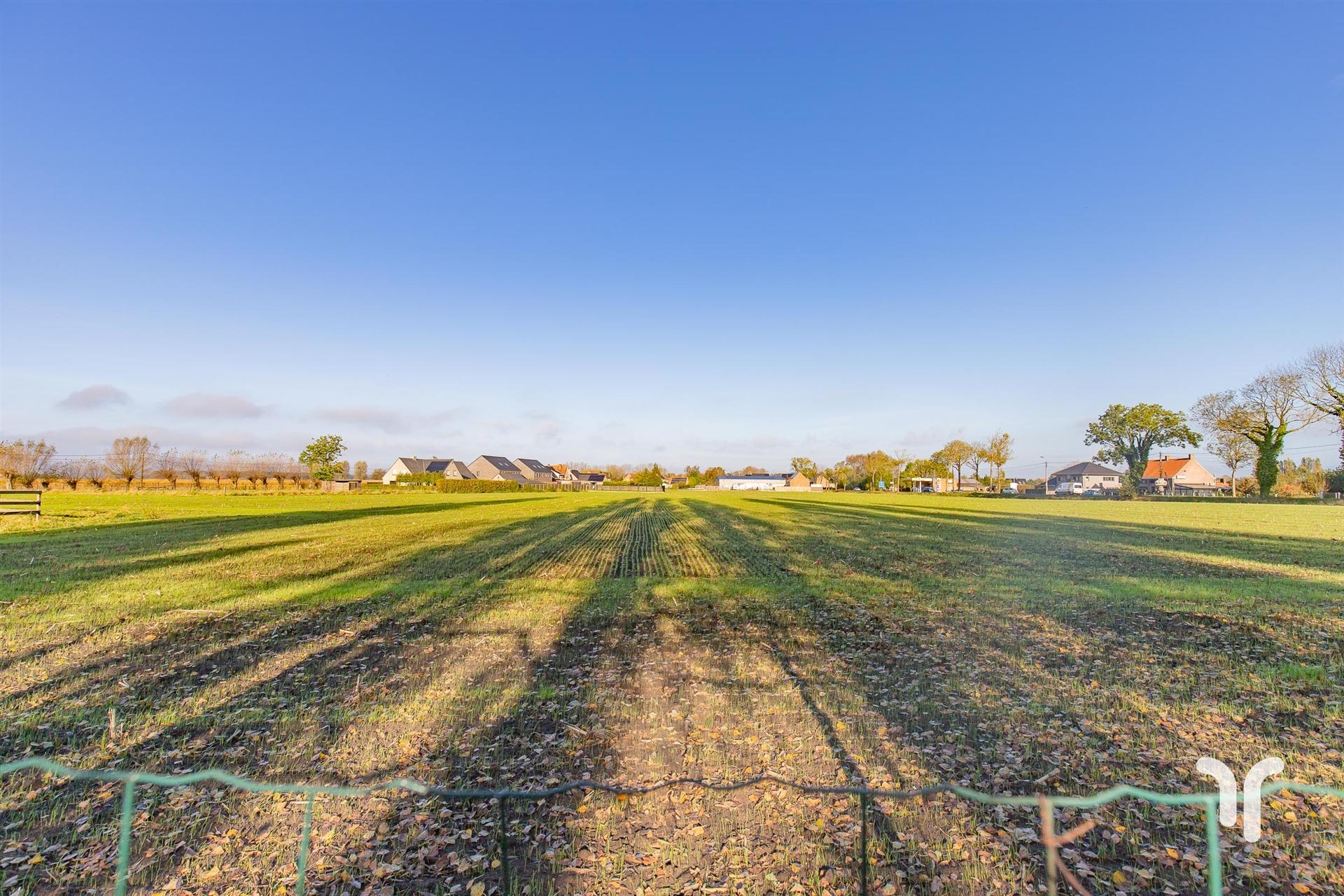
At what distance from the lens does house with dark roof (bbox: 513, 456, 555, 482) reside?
121562mm

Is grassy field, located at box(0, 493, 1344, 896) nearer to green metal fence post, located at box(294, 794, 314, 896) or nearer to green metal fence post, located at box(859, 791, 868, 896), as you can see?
green metal fence post, located at box(294, 794, 314, 896)

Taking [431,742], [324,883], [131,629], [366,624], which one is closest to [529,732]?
[431,742]

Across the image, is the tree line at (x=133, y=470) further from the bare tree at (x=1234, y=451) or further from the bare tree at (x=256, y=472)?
the bare tree at (x=1234, y=451)

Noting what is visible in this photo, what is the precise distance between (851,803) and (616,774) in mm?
1829

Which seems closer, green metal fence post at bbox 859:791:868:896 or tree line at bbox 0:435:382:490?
green metal fence post at bbox 859:791:868:896

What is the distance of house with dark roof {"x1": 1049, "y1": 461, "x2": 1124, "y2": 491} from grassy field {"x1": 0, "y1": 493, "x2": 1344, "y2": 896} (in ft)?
352

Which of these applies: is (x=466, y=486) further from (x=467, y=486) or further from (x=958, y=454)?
(x=958, y=454)

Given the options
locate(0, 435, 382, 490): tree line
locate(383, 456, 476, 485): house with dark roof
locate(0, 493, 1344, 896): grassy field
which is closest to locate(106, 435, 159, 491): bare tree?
locate(0, 435, 382, 490): tree line

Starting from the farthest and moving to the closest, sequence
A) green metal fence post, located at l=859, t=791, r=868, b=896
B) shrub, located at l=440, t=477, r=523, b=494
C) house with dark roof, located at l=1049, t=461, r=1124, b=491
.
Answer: house with dark roof, located at l=1049, t=461, r=1124, b=491 < shrub, located at l=440, t=477, r=523, b=494 < green metal fence post, located at l=859, t=791, r=868, b=896

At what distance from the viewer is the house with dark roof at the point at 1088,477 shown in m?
103

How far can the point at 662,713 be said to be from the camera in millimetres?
6070

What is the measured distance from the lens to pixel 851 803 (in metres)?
4.43

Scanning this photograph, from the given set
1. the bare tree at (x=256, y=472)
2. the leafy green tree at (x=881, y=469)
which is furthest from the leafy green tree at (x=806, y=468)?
the bare tree at (x=256, y=472)

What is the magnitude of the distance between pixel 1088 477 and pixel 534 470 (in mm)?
103848
